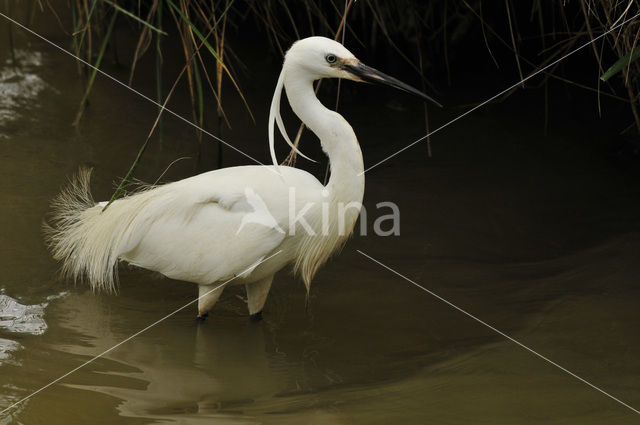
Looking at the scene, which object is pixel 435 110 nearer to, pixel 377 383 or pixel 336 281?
pixel 336 281

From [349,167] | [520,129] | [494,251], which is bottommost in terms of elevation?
[494,251]

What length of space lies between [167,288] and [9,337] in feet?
2.61

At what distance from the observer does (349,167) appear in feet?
10.4

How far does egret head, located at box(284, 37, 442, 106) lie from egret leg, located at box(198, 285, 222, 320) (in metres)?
1.01

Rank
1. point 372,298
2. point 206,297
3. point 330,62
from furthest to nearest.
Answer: point 372,298 → point 206,297 → point 330,62

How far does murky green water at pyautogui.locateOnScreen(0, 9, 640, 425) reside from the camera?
2812 mm

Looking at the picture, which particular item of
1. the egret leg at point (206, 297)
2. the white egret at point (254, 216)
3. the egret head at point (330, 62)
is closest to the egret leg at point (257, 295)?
the white egret at point (254, 216)

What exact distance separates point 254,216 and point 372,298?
0.78 meters

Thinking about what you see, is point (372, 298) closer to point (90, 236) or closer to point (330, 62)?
point (330, 62)

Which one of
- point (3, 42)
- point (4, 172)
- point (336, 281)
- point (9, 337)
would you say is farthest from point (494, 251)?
point (3, 42)

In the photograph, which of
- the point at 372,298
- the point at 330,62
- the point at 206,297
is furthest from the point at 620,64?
the point at 206,297

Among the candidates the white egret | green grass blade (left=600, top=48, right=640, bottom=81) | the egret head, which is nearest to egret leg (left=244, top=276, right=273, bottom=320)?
the white egret

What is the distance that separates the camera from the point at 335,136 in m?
3.16

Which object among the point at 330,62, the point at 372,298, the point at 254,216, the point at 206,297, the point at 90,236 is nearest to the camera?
the point at 330,62
